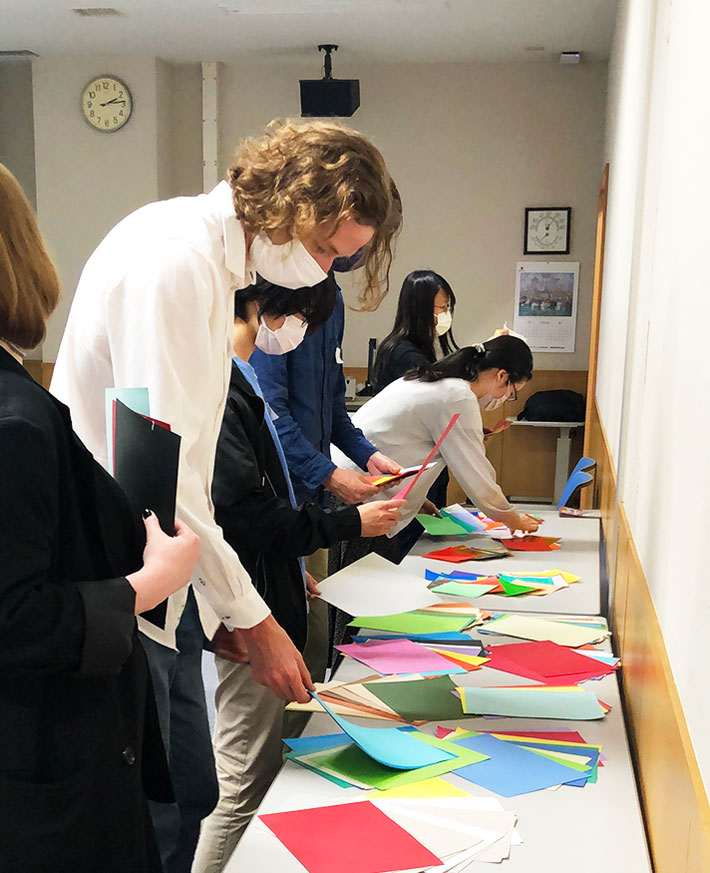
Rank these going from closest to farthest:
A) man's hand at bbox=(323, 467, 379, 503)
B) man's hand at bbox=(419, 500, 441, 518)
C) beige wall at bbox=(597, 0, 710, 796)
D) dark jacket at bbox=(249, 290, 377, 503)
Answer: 1. beige wall at bbox=(597, 0, 710, 796)
2. man's hand at bbox=(323, 467, 379, 503)
3. dark jacket at bbox=(249, 290, 377, 503)
4. man's hand at bbox=(419, 500, 441, 518)

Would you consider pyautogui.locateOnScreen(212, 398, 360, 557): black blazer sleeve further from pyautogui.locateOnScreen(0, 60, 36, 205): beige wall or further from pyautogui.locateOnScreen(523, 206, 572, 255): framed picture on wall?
pyautogui.locateOnScreen(0, 60, 36, 205): beige wall

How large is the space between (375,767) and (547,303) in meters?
4.96

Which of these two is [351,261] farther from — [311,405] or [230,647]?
[311,405]

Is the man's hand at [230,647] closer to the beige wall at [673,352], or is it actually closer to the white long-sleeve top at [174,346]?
the white long-sleeve top at [174,346]

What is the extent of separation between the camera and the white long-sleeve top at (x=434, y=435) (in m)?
2.69

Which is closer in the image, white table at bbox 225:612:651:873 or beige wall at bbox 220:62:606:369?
white table at bbox 225:612:651:873

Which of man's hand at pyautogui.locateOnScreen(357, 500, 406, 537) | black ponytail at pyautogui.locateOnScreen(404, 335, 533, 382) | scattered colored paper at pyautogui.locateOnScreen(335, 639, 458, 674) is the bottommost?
scattered colored paper at pyautogui.locateOnScreen(335, 639, 458, 674)

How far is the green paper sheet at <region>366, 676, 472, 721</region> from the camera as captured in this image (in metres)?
1.51

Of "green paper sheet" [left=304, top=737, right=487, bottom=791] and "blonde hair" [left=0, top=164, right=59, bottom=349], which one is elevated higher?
"blonde hair" [left=0, top=164, right=59, bottom=349]

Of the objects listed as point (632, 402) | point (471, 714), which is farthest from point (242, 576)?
point (632, 402)

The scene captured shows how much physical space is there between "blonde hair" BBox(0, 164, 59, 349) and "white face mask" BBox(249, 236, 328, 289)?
52 centimetres

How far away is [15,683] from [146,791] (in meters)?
0.31

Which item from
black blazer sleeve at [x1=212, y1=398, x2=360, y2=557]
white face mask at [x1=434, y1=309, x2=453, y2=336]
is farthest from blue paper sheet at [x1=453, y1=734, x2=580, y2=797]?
white face mask at [x1=434, y1=309, x2=453, y2=336]

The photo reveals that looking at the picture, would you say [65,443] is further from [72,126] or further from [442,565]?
[72,126]
